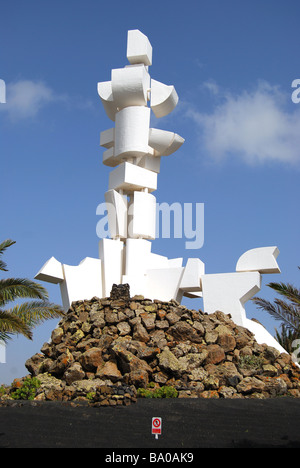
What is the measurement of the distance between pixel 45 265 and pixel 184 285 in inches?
177

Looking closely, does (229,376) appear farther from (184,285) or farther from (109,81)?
(109,81)

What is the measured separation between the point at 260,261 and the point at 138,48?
8.55m

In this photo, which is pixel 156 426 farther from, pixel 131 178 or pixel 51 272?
pixel 131 178

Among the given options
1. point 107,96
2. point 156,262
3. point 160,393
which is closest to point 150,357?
point 160,393

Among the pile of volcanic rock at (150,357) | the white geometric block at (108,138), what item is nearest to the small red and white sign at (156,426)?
the pile of volcanic rock at (150,357)

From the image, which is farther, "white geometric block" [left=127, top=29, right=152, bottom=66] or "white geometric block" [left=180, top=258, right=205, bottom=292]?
"white geometric block" [left=127, top=29, right=152, bottom=66]

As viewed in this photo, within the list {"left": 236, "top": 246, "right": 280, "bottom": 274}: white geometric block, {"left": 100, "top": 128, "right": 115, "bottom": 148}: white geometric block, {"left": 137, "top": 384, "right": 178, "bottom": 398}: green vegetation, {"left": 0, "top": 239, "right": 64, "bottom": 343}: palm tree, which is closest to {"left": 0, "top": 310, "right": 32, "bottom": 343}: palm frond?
{"left": 0, "top": 239, "right": 64, "bottom": 343}: palm tree

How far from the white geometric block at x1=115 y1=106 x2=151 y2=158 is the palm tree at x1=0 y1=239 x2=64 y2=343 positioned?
19.5 feet

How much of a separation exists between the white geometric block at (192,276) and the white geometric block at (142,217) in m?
1.85

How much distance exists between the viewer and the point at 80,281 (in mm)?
17500

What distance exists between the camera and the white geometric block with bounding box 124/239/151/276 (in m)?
17.6

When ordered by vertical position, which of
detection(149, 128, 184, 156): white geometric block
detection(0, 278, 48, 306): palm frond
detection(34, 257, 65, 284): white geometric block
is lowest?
detection(0, 278, 48, 306): palm frond

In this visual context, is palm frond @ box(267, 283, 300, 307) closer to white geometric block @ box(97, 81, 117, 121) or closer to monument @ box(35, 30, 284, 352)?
monument @ box(35, 30, 284, 352)
